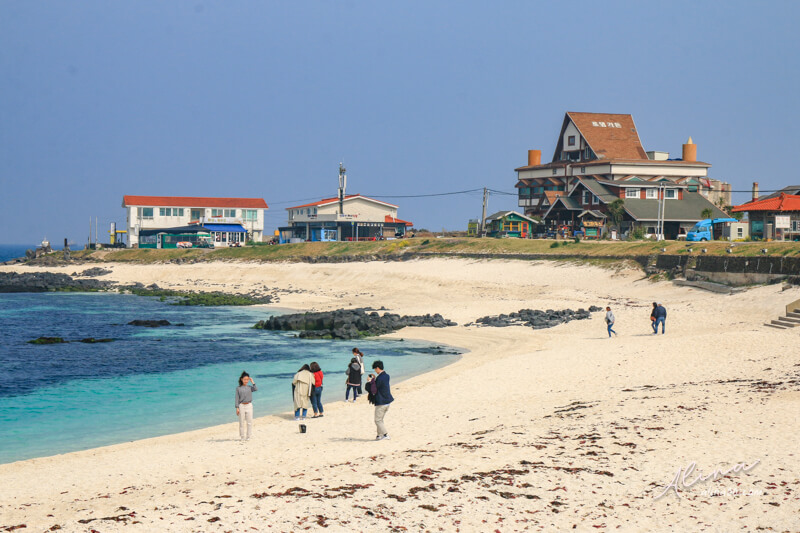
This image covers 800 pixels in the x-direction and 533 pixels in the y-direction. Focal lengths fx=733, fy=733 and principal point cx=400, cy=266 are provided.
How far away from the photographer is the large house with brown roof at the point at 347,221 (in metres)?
111

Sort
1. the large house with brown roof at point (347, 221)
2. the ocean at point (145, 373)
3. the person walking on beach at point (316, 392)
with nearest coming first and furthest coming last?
the person walking on beach at point (316, 392), the ocean at point (145, 373), the large house with brown roof at point (347, 221)

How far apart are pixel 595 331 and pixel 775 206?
3708 cm

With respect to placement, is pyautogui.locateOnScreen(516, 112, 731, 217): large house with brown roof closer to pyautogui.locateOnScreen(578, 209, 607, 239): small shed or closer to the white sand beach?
pyautogui.locateOnScreen(578, 209, 607, 239): small shed

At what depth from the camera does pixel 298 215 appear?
119 meters

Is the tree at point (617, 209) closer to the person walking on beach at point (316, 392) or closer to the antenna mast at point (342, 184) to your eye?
the antenna mast at point (342, 184)

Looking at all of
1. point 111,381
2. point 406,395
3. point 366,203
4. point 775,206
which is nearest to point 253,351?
point 111,381

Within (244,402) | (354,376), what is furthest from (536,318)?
(244,402)

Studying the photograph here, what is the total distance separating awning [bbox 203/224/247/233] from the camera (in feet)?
373

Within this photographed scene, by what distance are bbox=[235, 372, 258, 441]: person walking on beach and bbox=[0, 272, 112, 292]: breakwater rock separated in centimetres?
6970

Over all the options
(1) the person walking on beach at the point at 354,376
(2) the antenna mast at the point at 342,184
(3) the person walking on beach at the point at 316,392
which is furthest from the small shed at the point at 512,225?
(3) the person walking on beach at the point at 316,392

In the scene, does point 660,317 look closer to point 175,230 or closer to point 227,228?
point 227,228

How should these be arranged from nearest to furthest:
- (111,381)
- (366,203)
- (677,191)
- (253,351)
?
(111,381) → (253,351) → (677,191) → (366,203)

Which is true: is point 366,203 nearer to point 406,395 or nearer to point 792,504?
point 406,395

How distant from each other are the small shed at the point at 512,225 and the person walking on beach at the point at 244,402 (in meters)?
72.0
